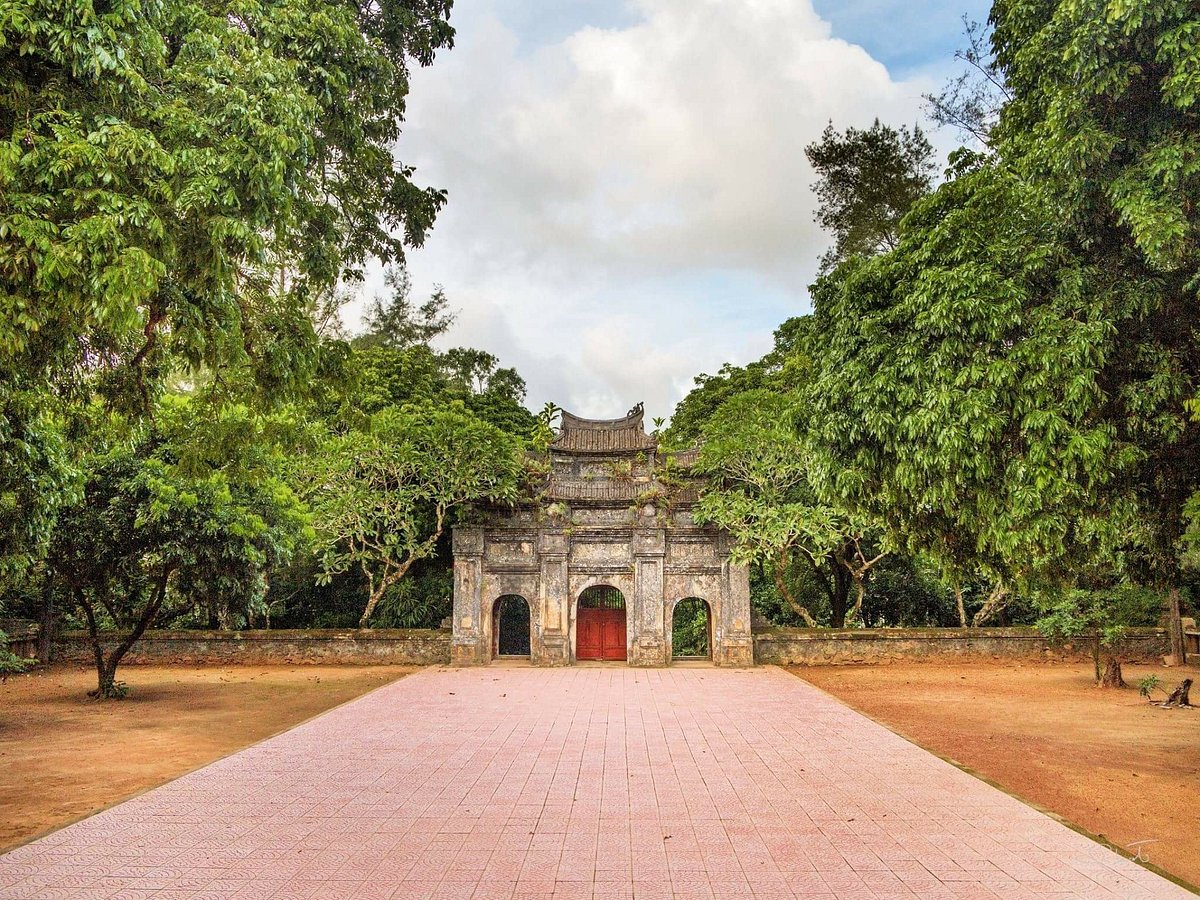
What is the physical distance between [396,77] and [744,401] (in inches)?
490

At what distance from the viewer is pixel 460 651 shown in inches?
751

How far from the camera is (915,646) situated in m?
19.7

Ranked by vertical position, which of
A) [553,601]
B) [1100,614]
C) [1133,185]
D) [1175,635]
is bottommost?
[1175,635]

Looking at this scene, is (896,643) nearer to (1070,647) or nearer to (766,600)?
(1070,647)

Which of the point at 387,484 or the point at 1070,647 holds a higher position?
the point at 387,484

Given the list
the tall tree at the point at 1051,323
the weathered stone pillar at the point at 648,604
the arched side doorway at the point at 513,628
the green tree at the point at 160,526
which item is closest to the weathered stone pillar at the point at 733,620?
the weathered stone pillar at the point at 648,604

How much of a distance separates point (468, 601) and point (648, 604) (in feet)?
14.5

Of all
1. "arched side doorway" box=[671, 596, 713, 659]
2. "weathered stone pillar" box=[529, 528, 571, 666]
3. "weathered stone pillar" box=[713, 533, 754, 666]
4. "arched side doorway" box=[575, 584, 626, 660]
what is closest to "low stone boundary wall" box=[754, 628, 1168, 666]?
"weathered stone pillar" box=[713, 533, 754, 666]

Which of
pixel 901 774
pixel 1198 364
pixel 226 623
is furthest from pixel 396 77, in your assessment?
pixel 226 623

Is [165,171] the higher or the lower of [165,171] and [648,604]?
the higher

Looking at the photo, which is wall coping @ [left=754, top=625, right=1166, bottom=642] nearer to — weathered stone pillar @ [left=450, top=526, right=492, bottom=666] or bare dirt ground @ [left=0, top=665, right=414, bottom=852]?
weathered stone pillar @ [left=450, top=526, right=492, bottom=666]

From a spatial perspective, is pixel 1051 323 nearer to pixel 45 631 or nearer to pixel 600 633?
pixel 600 633

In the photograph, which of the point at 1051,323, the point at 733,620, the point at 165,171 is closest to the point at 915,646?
the point at 733,620

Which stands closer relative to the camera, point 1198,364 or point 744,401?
point 1198,364
